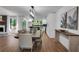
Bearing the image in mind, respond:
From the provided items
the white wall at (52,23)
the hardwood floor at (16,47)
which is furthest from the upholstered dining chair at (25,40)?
the white wall at (52,23)

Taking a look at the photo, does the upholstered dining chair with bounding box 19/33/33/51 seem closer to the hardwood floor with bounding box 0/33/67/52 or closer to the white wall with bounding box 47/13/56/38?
the hardwood floor with bounding box 0/33/67/52

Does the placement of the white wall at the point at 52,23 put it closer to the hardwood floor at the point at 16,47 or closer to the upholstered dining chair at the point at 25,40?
the hardwood floor at the point at 16,47

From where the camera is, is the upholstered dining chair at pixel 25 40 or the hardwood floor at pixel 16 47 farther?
the hardwood floor at pixel 16 47

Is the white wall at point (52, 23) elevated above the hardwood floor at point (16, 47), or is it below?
above

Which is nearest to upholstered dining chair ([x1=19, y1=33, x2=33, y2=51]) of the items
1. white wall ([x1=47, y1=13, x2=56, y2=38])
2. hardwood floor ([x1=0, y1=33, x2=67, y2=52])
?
hardwood floor ([x1=0, y1=33, x2=67, y2=52])

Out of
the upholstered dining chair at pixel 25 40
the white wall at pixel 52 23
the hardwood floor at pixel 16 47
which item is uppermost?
the white wall at pixel 52 23

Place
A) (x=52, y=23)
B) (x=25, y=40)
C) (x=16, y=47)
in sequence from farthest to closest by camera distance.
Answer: (x=52, y=23) < (x=16, y=47) < (x=25, y=40)

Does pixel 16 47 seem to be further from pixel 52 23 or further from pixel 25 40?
pixel 52 23

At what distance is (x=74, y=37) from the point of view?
3.49m

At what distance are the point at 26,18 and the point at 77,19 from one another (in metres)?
2.55

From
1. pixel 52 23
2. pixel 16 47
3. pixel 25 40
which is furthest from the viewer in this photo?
pixel 52 23

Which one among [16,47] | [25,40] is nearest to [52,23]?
[16,47]

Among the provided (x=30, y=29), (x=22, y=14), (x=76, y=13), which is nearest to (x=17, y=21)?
(x=22, y=14)

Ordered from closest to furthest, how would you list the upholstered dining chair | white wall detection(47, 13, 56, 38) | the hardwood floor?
the upholstered dining chair → the hardwood floor → white wall detection(47, 13, 56, 38)
